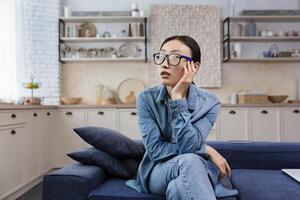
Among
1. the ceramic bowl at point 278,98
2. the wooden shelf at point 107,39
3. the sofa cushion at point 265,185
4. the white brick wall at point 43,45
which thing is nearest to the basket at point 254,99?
the ceramic bowl at point 278,98

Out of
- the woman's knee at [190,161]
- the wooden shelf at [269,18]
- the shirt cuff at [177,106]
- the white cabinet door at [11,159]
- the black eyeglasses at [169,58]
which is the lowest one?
the white cabinet door at [11,159]

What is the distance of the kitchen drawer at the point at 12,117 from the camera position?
2.69 m

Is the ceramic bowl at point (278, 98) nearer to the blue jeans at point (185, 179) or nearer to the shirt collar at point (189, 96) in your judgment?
the shirt collar at point (189, 96)

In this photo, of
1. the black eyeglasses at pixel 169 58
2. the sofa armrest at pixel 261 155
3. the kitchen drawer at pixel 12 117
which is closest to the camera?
the black eyeglasses at pixel 169 58

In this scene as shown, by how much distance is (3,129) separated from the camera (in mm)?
2717

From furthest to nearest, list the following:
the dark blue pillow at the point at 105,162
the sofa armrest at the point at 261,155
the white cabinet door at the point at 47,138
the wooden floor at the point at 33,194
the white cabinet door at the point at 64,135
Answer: the white cabinet door at the point at 64,135 < the white cabinet door at the point at 47,138 < the wooden floor at the point at 33,194 < the sofa armrest at the point at 261,155 < the dark blue pillow at the point at 105,162

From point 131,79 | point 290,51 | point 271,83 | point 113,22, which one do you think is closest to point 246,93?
point 271,83

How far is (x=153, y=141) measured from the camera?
155 centimetres

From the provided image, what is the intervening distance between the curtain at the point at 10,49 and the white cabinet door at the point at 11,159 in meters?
0.76

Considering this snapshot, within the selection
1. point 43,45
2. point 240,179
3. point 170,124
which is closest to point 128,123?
point 43,45

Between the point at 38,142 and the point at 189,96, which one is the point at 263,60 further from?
the point at 189,96

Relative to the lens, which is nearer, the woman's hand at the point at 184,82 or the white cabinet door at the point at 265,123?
the woman's hand at the point at 184,82

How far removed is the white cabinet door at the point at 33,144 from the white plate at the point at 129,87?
1378 millimetres

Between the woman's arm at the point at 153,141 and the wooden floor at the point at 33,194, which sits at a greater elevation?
the woman's arm at the point at 153,141
